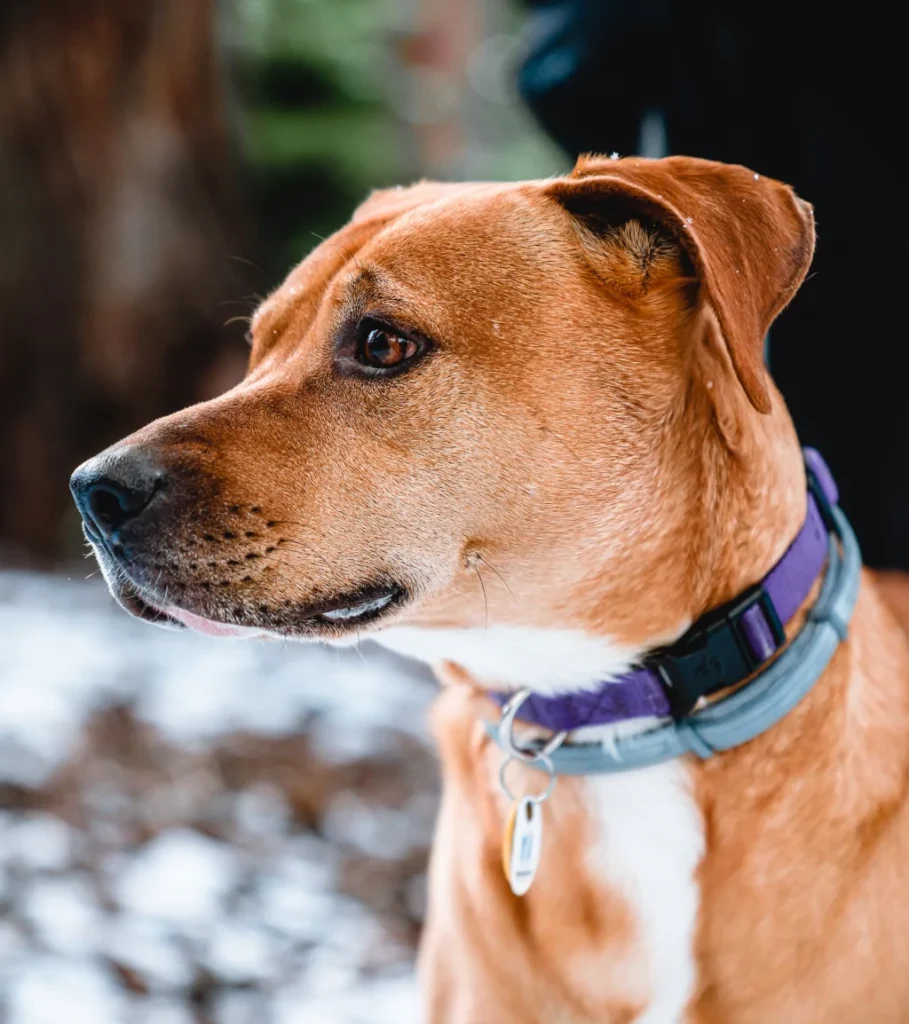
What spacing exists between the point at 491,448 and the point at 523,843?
0.71 m

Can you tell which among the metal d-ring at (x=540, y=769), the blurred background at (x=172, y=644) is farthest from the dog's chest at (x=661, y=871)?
the blurred background at (x=172, y=644)

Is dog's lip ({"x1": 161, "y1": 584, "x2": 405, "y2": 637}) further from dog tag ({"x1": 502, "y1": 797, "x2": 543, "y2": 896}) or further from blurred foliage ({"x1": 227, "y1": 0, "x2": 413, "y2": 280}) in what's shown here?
blurred foliage ({"x1": 227, "y1": 0, "x2": 413, "y2": 280})

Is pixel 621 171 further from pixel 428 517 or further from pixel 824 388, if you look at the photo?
pixel 824 388

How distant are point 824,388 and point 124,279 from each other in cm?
470

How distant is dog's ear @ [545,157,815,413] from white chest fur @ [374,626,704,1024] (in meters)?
0.58

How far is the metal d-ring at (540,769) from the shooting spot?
2017 mm

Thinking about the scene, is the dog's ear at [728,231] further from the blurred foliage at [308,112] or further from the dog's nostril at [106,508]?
the blurred foliage at [308,112]

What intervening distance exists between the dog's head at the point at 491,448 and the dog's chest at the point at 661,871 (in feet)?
1.00

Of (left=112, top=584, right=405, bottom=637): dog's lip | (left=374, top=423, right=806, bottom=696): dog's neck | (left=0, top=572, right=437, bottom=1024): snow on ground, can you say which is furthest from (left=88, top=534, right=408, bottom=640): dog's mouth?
(left=0, top=572, right=437, bottom=1024): snow on ground

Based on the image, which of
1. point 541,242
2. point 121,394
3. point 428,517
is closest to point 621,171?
point 541,242

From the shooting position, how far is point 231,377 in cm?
666

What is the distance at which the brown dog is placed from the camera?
191 cm

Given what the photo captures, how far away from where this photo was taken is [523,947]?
208cm

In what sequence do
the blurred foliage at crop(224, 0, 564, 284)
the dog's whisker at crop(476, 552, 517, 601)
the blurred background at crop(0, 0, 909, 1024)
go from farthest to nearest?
the blurred foliage at crop(224, 0, 564, 284), the blurred background at crop(0, 0, 909, 1024), the dog's whisker at crop(476, 552, 517, 601)
